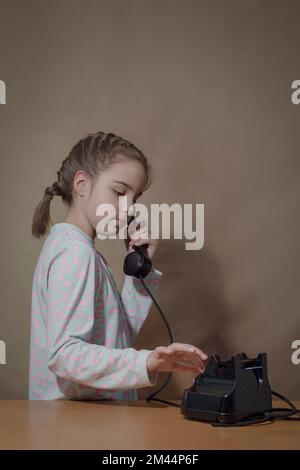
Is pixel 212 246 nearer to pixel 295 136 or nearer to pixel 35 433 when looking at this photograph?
pixel 295 136

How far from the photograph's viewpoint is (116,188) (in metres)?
1.47

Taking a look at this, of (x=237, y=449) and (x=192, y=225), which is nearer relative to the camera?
(x=237, y=449)

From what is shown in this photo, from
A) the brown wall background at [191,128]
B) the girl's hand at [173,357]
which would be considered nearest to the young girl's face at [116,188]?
the brown wall background at [191,128]

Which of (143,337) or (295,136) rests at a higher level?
(295,136)

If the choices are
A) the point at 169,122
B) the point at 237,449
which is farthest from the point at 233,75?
the point at 237,449

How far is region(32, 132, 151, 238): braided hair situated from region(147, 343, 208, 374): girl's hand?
1.78ft

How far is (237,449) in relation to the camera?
81 cm

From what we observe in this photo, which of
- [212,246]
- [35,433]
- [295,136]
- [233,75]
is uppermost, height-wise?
[233,75]

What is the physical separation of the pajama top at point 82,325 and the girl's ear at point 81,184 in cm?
12

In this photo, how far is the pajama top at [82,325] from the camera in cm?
113

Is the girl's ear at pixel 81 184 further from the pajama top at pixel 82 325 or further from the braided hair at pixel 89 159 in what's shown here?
the pajama top at pixel 82 325

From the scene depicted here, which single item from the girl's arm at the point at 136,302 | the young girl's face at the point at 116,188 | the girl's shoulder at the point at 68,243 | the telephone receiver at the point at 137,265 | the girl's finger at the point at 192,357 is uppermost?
the young girl's face at the point at 116,188

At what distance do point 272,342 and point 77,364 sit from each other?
2.56 feet

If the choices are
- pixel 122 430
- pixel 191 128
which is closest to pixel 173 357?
pixel 122 430
